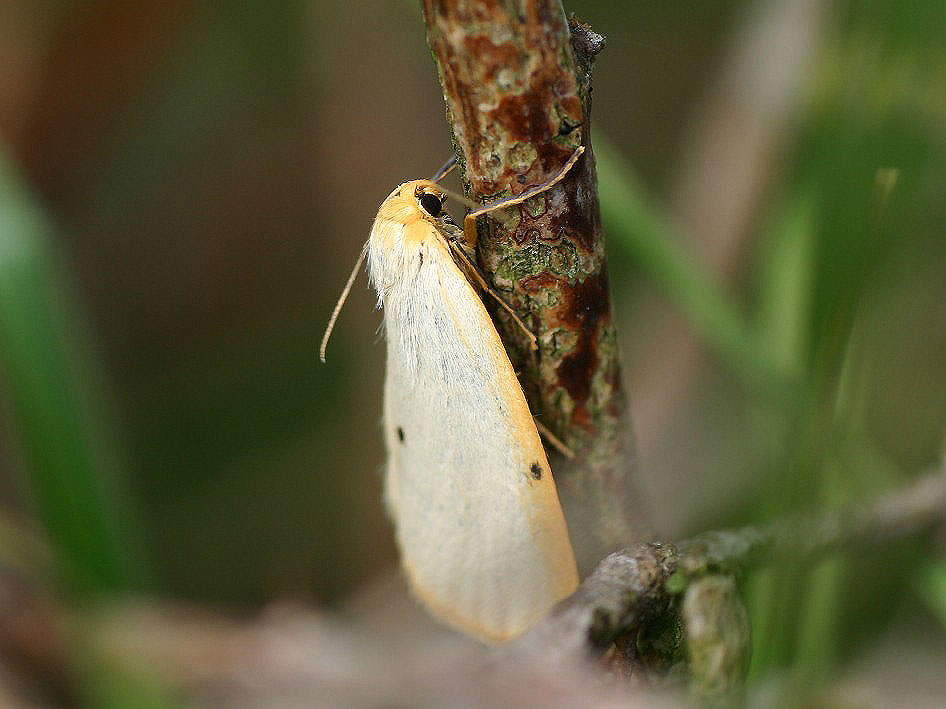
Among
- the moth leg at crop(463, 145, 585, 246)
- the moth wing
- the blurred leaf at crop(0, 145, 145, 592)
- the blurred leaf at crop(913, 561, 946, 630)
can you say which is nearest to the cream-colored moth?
the moth wing

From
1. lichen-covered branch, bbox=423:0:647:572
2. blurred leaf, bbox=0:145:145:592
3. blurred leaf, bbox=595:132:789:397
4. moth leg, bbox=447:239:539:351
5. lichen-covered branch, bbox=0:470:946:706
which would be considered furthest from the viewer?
blurred leaf, bbox=0:145:145:592

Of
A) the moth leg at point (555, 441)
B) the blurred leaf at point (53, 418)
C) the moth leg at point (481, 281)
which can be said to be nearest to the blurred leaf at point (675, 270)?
the moth leg at point (481, 281)

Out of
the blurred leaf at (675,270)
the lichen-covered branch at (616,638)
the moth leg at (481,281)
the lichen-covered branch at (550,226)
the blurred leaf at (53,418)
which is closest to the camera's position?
the lichen-covered branch at (616,638)

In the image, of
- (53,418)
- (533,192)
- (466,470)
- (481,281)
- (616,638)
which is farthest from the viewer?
(53,418)

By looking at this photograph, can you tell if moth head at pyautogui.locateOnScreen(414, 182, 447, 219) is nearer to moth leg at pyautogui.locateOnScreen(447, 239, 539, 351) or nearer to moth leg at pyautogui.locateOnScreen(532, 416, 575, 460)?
moth leg at pyautogui.locateOnScreen(447, 239, 539, 351)

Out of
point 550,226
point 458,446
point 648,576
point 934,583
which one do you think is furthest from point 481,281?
point 934,583

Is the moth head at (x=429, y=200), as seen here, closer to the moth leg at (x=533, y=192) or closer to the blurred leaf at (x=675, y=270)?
the blurred leaf at (x=675, y=270)

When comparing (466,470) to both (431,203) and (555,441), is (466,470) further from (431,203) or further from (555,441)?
(431,203)
